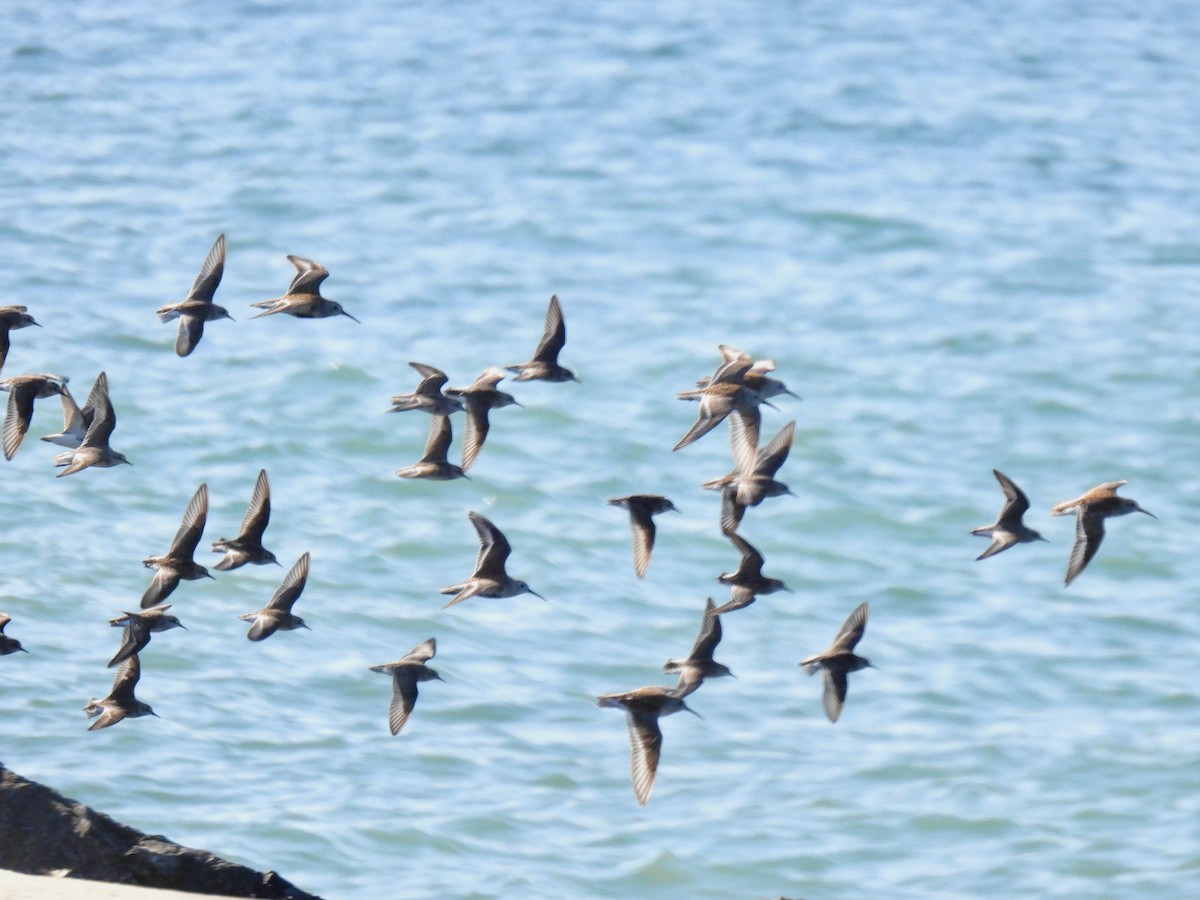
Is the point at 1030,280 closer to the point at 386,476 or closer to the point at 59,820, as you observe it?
the point at 386,476

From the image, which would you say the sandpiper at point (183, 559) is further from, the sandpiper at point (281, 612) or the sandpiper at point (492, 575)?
the sandpiper at point (492, 575)

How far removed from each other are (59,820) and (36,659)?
6.20 m

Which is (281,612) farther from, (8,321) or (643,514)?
(8,321)

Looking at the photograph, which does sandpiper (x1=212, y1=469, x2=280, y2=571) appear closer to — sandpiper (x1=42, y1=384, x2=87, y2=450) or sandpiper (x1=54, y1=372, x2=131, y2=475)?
sandpiper (x1=54, y1=372, x2=131, y2=475)

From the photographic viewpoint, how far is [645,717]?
34.2ft

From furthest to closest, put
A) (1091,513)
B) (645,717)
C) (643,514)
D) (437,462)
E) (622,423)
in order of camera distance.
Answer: (622,423) → (437,462) → (643,514) → (1091,513) → (645,717)

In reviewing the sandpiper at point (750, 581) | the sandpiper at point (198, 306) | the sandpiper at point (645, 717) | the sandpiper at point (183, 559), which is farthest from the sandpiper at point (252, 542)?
the sandpiper at point (750, 581)

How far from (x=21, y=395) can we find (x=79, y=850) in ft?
10.1

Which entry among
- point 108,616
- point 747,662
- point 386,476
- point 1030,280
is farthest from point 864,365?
point 108,616

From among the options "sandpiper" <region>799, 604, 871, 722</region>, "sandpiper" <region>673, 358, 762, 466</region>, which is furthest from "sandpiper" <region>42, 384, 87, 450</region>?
"sandpiper" <region>799, 604, 871, 722</region>

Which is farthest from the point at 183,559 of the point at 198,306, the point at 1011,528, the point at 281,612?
the point at 1011,528

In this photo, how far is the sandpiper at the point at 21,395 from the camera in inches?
425

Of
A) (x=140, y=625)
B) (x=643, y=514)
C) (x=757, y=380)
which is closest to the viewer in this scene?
(x=140, y=625)

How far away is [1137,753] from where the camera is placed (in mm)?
15250
